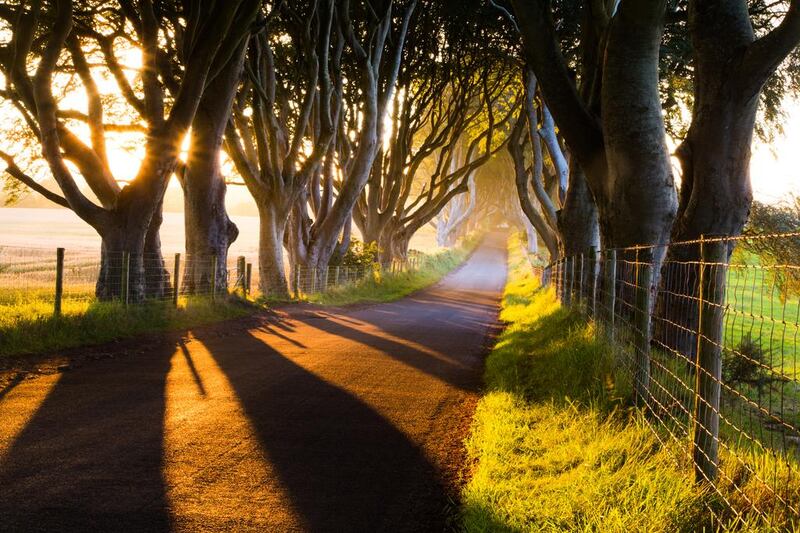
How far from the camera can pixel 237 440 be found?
568 centimetres

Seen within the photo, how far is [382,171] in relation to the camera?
29.3 meters

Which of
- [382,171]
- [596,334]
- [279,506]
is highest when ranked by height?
[382,171]

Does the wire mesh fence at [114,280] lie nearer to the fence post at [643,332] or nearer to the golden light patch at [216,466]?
the golden light patch at [216,466]

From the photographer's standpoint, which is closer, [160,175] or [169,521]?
[169,521]

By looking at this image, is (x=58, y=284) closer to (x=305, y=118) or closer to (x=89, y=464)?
(x=89, y=464)

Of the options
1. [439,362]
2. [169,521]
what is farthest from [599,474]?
[439,362]

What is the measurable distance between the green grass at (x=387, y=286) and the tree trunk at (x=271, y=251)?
1.14 m

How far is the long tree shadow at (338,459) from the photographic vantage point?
4344mm

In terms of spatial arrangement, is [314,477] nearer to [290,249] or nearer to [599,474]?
[599,474]

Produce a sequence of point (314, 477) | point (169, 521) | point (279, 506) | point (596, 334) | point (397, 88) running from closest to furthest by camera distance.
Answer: point (169, 521) < point (279, 506) < point (314, 477) < point (596, 334) < point (397, 88)

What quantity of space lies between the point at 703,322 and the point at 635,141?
15.1 feet

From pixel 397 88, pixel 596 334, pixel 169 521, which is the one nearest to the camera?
pixel 169 521

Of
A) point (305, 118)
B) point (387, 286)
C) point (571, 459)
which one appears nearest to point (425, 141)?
point (387, 286)

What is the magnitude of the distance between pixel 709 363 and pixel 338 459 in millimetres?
2756
